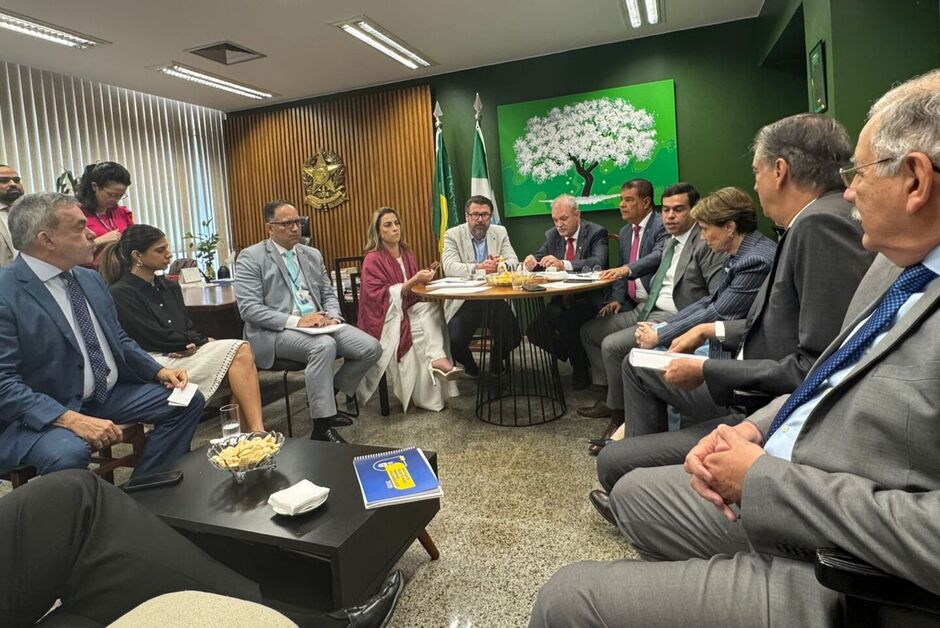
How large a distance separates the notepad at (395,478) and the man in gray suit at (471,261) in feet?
7.24

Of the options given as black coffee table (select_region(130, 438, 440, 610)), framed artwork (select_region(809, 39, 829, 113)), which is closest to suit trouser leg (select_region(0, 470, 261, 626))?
black coffee table (select_region(130, 438, 440, 610))

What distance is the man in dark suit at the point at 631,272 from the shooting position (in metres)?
Answer: 3.77

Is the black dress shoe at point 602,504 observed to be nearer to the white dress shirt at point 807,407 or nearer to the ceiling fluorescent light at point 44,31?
the white dress shirt at point 807,407

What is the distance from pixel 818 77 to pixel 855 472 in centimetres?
325

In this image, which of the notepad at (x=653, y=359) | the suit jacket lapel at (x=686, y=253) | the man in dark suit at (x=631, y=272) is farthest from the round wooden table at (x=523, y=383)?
the notepad at (x=653, y=359)

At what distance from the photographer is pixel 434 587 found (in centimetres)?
186

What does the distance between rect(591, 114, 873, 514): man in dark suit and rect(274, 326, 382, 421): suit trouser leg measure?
70.8 inches

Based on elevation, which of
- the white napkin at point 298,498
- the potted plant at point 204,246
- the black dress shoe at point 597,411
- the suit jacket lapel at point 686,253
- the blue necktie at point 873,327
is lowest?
the black dress shoe at point 597,411

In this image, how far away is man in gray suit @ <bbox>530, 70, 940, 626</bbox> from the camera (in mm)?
821

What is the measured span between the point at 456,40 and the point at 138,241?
10.9 feet

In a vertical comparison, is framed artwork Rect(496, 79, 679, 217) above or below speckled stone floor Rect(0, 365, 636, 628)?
above

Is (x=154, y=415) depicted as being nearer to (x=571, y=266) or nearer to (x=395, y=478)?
(x=395, y=478)

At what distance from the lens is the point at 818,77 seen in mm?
3320

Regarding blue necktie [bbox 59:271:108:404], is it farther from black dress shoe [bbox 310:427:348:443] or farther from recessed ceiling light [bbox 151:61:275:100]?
recessed ceiling light [bbox 151:61:275:100]
